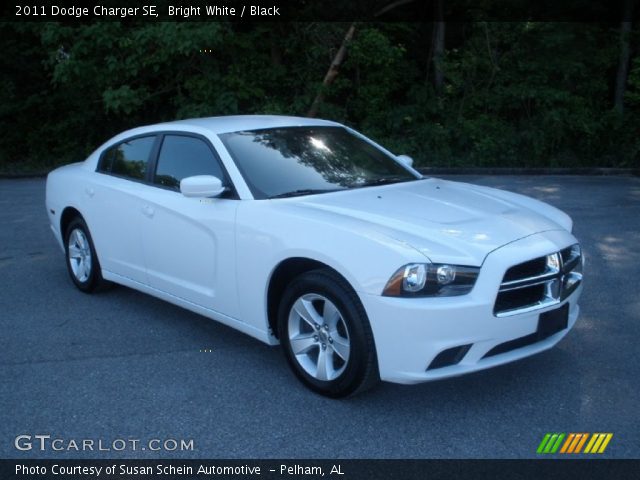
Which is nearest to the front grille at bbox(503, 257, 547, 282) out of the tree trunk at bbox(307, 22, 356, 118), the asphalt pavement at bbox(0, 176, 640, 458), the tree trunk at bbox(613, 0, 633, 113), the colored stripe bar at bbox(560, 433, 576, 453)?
the asphalt pavement at bbox(0, 176, 640, 458)

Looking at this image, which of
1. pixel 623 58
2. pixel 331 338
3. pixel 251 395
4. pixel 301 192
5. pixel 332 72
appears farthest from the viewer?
pixel 332 72

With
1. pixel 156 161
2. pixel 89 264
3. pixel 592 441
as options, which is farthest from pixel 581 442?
pixel 89 264

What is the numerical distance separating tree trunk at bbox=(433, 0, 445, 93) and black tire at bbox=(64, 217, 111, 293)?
1289 centimetres

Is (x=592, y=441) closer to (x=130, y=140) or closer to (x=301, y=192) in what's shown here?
(x=301, y=192)

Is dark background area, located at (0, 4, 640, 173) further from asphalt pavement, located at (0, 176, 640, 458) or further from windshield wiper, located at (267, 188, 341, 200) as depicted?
windshield wiper, located at (267, 188, 341, 200)

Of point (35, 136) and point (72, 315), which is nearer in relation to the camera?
point (72, 315)

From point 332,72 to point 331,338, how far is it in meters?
14.1

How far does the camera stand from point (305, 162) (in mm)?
5102

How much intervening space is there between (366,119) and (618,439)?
14803 mm

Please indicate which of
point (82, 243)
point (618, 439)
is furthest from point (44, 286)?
point (618, 439)

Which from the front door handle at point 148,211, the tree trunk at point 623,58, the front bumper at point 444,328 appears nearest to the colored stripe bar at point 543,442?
the front bumper at point 444,328

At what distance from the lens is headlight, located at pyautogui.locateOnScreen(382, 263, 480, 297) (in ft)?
12.3

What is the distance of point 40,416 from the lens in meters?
4.05

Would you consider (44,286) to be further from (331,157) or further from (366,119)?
Answer: (366,119)
